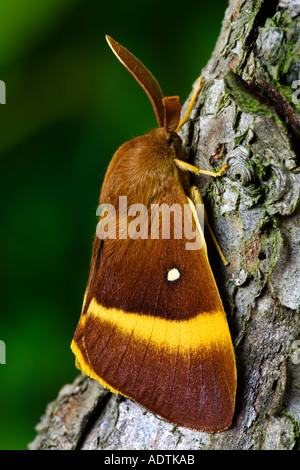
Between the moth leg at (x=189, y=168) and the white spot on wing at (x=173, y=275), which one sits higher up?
the moth leg at (x=189, y=168)

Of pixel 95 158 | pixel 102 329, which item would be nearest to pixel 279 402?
pixel 102 329

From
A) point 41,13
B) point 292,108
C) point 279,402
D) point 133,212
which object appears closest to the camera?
point 292,108

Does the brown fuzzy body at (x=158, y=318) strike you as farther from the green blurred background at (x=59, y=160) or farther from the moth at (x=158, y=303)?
the green blurred background at (x=59, y=160)

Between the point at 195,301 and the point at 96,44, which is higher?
the point at 96,44

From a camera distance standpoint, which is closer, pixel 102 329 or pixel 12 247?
pixel 102 329

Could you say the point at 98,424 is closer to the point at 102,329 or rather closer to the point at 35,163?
the point at 102,329

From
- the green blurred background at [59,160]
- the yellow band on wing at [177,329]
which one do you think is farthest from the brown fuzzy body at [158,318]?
the green blurred background at [59,160]
